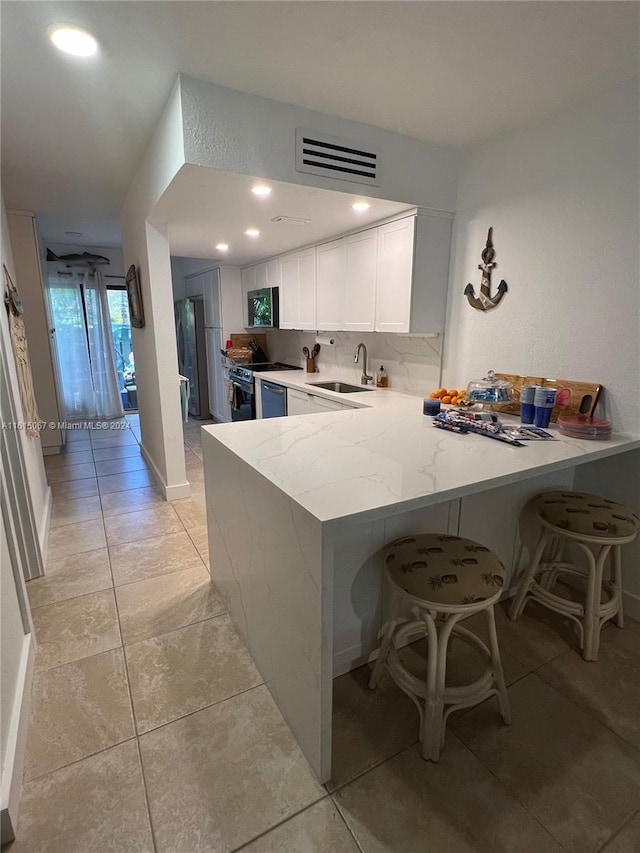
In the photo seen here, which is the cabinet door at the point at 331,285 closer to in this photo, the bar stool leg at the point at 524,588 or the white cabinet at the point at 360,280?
the white cabinet at the point at 360,280

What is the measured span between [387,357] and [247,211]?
1.58 m

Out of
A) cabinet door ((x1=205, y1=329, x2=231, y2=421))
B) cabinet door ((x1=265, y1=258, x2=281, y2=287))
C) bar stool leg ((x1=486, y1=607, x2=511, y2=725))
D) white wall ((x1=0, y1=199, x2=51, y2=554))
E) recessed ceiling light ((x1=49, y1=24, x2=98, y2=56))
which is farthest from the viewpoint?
cabinet door ((x1=205, y1=329, x2=231, y2=421))

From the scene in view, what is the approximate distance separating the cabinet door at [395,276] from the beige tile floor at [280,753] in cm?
194

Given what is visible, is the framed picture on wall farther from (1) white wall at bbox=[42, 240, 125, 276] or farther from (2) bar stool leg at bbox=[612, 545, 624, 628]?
(2) bar stool leg at bbox=[612, 545, 624, 628]

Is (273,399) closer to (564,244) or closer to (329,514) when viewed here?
(564,244)

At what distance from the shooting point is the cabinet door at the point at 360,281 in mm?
3068

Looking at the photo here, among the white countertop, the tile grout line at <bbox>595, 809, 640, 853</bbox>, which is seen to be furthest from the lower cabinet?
the tile grout line at <bbox>595, 809, 640, 853</bbox>

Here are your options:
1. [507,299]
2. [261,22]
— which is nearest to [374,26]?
[261,22]

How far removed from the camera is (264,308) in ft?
15.3

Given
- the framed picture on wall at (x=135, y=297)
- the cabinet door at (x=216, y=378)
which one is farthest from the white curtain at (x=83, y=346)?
the framed picture on wall at (x=135, y=297)

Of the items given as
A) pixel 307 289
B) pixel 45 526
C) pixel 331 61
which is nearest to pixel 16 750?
pixel 45 526

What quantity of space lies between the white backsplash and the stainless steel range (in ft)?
1.35

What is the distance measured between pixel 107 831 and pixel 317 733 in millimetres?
638

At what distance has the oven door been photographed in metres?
4.73
